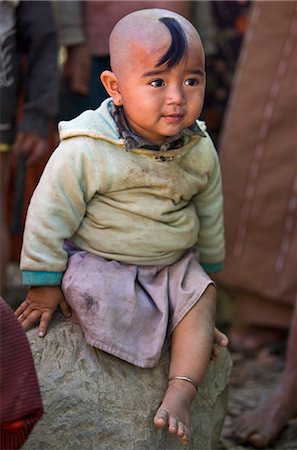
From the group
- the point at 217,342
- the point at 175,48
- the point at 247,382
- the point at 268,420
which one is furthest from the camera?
the point at 247,382

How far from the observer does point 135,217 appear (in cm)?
323

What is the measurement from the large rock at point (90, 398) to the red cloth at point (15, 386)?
443 millimetres

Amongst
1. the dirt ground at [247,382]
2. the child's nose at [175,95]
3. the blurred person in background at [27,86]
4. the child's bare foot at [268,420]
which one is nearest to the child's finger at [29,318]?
the child's nose at [175,95]

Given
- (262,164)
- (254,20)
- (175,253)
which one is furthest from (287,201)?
(175,253)

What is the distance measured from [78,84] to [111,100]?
6.42ft

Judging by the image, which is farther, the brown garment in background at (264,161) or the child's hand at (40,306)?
the brown garment in background at (264,161)

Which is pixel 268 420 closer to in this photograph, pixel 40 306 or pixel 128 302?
pixel 128 302

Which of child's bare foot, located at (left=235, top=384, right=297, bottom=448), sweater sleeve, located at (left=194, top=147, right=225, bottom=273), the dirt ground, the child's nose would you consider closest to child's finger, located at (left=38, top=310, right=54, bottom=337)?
sweater sleeve, located at (left=194, top=147, right=225, bottom=273)

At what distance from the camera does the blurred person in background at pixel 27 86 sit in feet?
14.9

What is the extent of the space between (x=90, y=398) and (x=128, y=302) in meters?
0.31

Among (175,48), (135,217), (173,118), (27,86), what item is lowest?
(27,86)

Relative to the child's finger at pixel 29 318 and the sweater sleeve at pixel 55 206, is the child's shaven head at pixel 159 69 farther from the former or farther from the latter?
the child's finger at pixel 29 318

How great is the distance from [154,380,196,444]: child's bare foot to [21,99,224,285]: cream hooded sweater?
43 centimetres

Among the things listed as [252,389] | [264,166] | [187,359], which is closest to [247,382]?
[252,389]
